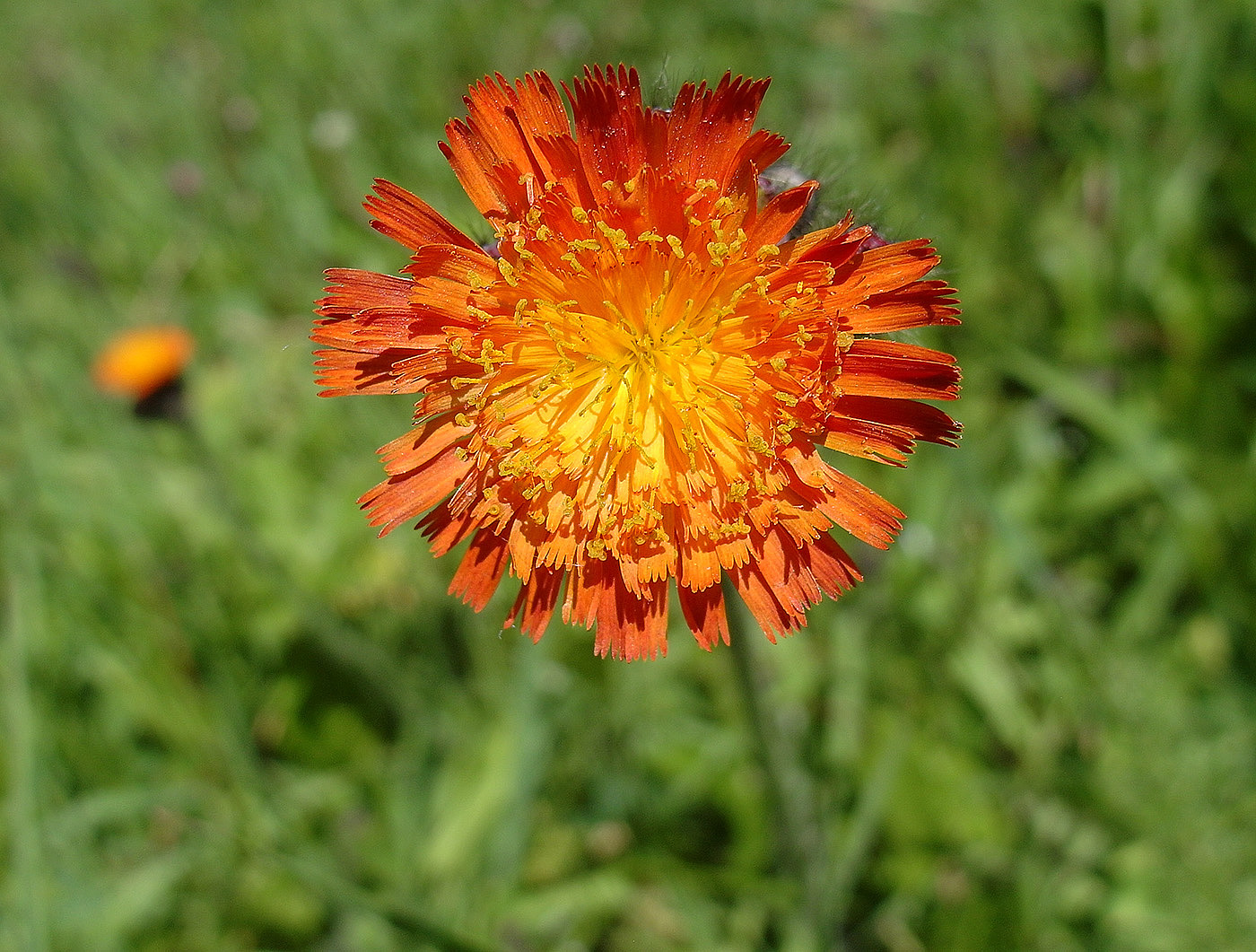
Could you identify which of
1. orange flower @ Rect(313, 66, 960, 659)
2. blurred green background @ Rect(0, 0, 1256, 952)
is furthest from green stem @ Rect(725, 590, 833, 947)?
orange flower @ Rect(313, 66, 960, 659)

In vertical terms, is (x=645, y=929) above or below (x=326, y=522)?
below

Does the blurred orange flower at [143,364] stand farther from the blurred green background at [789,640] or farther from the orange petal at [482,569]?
the orange petal at [482,569]

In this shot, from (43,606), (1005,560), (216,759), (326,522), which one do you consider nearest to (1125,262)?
(1005,560)

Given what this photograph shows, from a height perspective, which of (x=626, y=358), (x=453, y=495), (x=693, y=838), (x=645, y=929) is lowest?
(x=645, y=929)

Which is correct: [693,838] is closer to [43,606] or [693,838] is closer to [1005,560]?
[1005,560]

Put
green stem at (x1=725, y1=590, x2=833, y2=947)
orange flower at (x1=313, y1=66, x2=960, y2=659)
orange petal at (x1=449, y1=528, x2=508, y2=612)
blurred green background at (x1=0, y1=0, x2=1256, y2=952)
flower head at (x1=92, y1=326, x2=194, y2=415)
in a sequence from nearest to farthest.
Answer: orange flower at (x1=313, y1=66, x2=960, y2=659)
orange petal at (x1=449, y1=528, x2=508, y2=612)
green stem at (x1=725, y1=590, x2=833, y2=947)
blurred green background at (x1=0, y1=0, x2=1256, y2=952)
flower head at (x1=92, y1=326, x2=194, y2=415)

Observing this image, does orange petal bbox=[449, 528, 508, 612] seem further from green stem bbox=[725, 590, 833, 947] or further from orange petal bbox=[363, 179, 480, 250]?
orange petal bbox=[363, 179, 480, 250]

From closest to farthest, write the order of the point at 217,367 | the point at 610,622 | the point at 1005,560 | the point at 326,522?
1. the point at 610,622
2. the point at 1005,560
3. the point at 326,522
4. the point at 217,367
